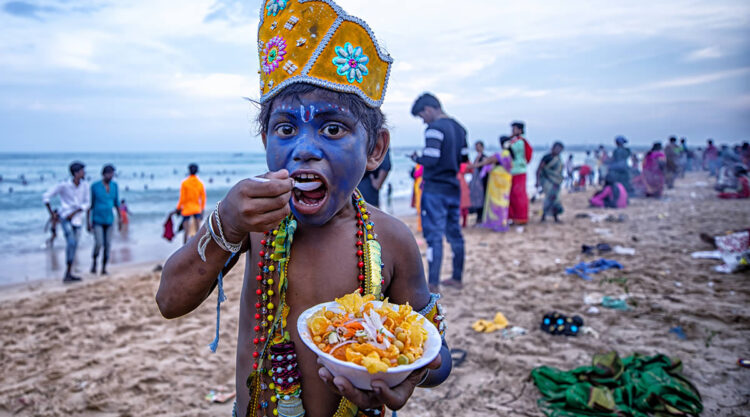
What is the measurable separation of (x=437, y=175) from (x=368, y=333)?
16.4 ft

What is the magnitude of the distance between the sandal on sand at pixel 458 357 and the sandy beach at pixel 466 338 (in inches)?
2.4

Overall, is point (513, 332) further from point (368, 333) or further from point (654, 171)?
point (654, 171)

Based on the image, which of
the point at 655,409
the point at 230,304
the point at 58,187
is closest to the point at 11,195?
the point at 58,187

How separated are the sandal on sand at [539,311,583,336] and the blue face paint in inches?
164

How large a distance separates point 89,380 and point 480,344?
4.01 metres

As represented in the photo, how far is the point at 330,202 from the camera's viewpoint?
1.56 meters

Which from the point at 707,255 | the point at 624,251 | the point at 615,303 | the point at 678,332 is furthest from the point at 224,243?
the point at 707,255

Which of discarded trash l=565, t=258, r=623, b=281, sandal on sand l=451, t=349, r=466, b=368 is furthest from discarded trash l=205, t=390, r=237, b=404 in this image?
discarded trash l=565, t=258, r=623, b=281

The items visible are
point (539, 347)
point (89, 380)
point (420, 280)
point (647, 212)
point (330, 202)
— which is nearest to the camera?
point (330, 202)

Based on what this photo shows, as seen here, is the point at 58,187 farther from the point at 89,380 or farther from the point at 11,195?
the point at 11,195

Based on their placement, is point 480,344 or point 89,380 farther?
point 480,344

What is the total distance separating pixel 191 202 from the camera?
368 inches

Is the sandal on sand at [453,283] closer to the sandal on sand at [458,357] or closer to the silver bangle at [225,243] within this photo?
the sandal on sand at [458,357]

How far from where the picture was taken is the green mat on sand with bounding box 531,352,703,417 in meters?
3.42
